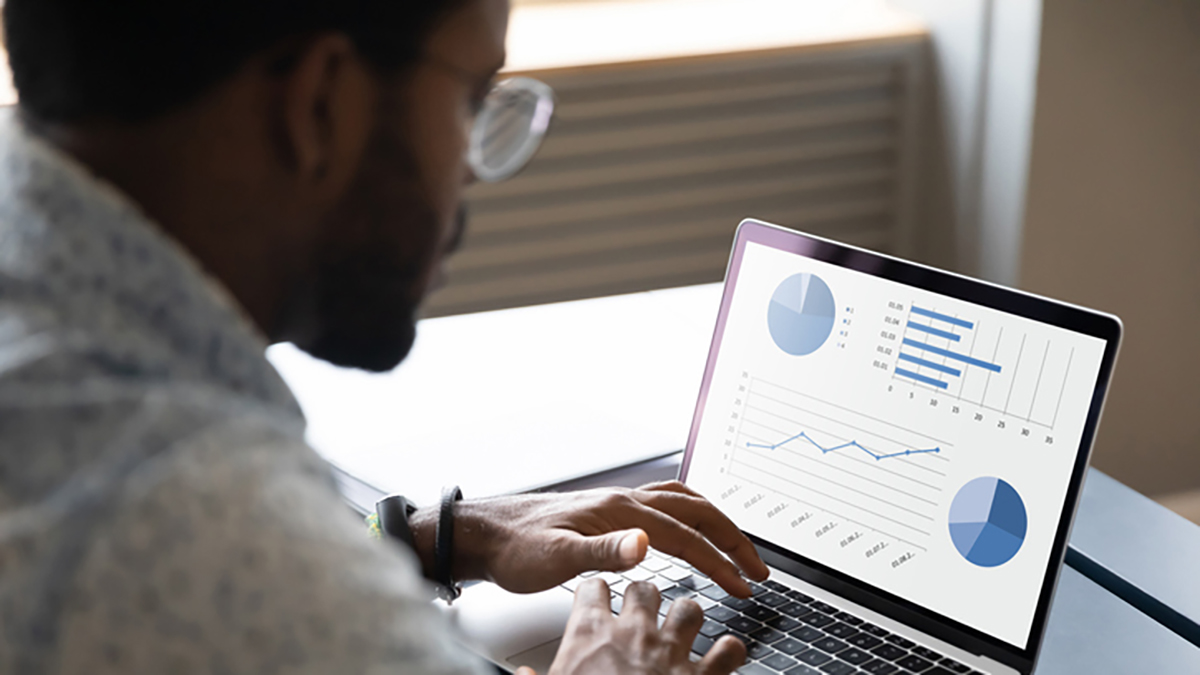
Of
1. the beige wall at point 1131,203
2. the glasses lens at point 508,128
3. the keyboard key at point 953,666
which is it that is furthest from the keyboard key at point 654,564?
the beige wall at point 1131,203

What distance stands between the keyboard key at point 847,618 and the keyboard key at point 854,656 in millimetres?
38

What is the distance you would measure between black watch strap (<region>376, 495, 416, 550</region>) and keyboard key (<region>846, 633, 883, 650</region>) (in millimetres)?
359

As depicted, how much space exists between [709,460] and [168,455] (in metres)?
0.61

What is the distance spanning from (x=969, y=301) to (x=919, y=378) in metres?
0.07

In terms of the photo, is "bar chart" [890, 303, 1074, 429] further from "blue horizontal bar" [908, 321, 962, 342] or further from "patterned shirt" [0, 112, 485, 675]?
"patterned shirt" [0, 112, 485, 675]

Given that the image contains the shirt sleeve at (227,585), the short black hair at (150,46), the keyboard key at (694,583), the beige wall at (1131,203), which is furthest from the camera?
the beige wall at (1131,203)

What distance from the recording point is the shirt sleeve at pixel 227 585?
450 mm

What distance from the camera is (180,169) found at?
59cm

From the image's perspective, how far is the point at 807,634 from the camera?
0.88 metres

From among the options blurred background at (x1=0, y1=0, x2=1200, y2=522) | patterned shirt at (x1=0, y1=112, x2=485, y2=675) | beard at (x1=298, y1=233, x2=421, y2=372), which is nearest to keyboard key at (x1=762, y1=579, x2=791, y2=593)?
beard at (x1=298, y1=233, x2=421, y2=372)

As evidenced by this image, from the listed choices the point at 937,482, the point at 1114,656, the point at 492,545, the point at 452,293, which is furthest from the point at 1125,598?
the point at 452,293

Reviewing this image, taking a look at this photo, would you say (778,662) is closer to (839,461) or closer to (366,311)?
Result: (839,461)

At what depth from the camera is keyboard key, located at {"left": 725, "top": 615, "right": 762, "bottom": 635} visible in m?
0.88

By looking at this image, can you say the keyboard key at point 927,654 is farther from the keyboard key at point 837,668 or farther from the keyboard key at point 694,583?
the keyboard key at point 694,583
